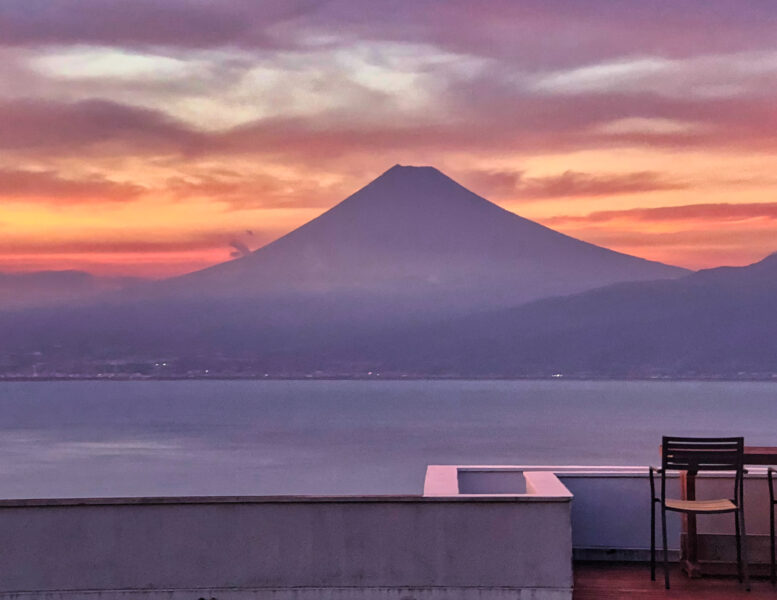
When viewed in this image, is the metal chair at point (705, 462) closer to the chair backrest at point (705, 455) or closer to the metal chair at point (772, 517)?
the chair backrest at point (705, 455)

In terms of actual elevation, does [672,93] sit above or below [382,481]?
above

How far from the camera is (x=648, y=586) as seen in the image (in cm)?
579

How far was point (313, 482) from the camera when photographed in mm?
61906

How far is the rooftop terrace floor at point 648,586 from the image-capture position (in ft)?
18.3

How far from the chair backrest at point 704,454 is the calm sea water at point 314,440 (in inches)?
1924

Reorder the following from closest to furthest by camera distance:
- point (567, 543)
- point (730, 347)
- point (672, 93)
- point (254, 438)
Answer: point (567, 543), point (254, 438), point (672, 93), point (730, 347)

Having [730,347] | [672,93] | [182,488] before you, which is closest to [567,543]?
[182,488]

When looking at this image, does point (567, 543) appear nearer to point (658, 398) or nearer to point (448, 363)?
point (658, 398)

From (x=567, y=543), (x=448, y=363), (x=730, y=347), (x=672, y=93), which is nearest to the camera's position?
(x=567, y=543)

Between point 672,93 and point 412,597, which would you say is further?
point 672,93

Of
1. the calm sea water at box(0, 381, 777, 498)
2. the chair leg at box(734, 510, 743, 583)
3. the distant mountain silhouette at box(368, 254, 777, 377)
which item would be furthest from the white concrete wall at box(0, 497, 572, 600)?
the distant mountain silhouette at box(368, 254, 777, 377)

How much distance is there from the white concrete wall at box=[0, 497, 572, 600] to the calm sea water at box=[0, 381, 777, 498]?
48.3m

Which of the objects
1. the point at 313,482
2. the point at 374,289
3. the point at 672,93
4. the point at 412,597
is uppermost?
the point at 672,93

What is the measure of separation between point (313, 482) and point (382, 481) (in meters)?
3.55
